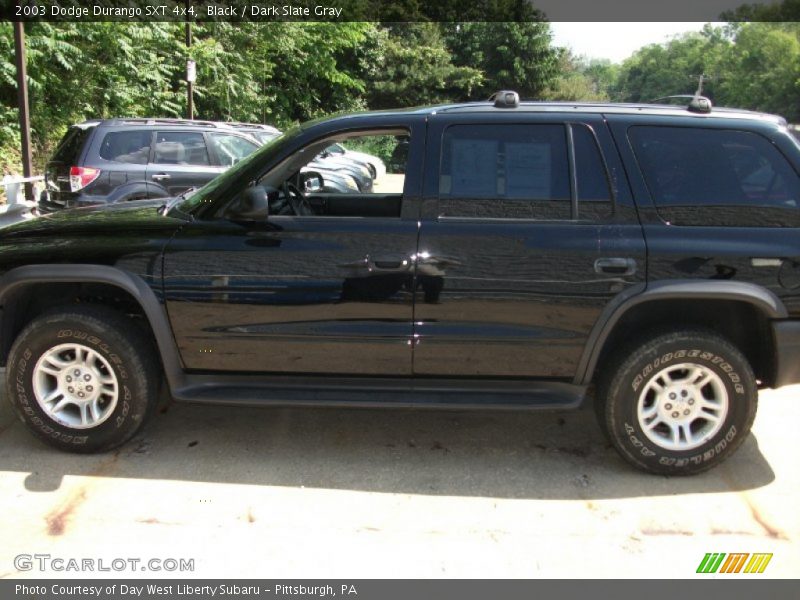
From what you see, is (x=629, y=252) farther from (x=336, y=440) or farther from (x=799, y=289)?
(x=336, y=440)

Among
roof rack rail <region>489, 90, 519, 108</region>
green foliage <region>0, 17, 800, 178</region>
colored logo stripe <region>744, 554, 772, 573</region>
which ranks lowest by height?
colored logo stripe <region>744, 554, 772, 573</region>

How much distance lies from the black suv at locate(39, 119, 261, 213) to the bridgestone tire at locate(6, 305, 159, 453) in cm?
531

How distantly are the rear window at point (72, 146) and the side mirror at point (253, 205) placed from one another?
619 centimetres

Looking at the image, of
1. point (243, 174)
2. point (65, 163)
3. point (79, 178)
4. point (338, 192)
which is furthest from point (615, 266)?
point (65, 163)

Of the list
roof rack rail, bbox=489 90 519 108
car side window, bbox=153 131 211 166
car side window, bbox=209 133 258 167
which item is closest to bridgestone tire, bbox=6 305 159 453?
roof rack rail, bbox=489 90 519 108

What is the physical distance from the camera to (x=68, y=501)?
328cm

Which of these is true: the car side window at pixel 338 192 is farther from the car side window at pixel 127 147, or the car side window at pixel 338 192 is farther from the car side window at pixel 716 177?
the car side window at pixel 127 147

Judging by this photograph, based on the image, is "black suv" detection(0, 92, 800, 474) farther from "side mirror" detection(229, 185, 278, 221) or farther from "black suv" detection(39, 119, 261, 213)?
"black suv" detection(39, 119, 261, 213)

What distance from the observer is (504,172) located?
3.48 meters

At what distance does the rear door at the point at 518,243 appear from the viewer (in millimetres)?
3361

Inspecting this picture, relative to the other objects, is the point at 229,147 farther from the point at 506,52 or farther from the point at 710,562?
the point at 506,52

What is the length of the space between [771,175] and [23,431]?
433cm

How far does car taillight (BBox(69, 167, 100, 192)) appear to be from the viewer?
851 cm

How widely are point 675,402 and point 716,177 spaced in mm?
1159
